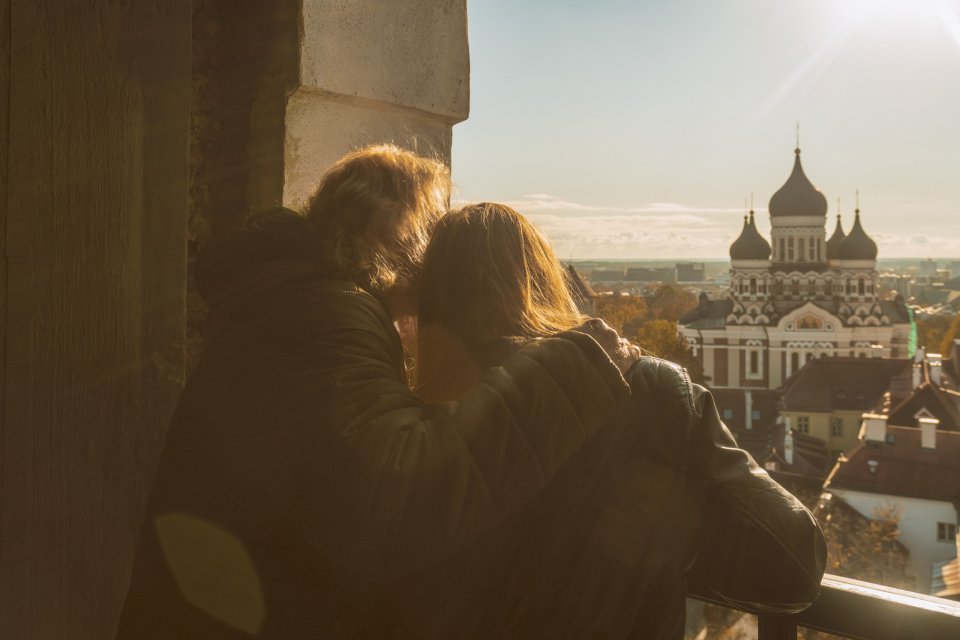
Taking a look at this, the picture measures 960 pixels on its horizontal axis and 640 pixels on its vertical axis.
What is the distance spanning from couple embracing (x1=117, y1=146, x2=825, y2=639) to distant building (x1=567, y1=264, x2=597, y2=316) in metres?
0.16


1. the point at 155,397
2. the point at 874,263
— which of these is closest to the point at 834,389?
the point at 874,263

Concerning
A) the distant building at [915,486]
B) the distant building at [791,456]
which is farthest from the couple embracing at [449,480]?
the distant building at [791,456]

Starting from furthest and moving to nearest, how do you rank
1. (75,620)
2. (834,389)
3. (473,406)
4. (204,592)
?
(834,389) < (75,620) < (204,592) < (473,406)

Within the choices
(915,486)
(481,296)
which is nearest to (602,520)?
(481,296)

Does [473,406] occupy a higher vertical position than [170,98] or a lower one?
lower

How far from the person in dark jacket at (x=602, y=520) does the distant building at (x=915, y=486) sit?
50.9 ft

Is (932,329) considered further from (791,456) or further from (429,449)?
(429,449)

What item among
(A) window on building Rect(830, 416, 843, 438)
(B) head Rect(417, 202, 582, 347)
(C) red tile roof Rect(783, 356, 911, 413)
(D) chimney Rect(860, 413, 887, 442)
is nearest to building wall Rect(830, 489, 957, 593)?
(D) chimney Rect(860, 413, 887, 442)

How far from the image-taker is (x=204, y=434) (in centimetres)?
99

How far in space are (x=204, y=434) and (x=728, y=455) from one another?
57cm

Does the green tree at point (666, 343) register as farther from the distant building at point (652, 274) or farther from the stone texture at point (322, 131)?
the stone texture at point (322, 131)

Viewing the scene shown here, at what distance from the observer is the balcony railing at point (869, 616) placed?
40.4 inches

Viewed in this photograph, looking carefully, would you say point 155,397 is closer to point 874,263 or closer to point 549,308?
point 549,308

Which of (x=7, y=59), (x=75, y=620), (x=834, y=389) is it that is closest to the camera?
(x=7, y=59)
